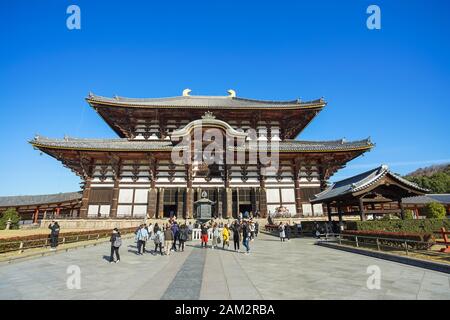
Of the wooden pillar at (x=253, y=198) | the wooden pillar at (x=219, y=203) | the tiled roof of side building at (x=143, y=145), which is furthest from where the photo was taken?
the wooden pillar at (x=253, y=198)

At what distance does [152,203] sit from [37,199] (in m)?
26.9

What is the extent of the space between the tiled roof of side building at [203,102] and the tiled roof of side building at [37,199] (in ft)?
50.7

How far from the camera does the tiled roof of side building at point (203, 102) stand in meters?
31.0

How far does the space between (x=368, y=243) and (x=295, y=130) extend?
2526 centimetres

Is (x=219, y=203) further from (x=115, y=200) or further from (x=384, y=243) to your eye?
(x=384, y=243)

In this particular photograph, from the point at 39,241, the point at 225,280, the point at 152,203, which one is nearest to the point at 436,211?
the point at 225,280

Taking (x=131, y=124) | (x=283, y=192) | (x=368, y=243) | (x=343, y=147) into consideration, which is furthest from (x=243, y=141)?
(x=368, y=243)

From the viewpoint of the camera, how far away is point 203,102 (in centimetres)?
3762

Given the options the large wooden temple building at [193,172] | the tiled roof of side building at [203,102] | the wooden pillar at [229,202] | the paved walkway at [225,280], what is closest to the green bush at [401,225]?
the paved walkway at [225,280]

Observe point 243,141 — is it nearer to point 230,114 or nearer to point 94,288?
point 230,114

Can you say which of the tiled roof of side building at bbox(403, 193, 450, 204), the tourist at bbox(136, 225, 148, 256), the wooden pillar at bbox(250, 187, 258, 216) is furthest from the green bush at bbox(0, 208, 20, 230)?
the tiled roof of side building at bbox(403, 193, 450, 204)

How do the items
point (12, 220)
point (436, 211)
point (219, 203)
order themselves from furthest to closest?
point (436, 211) < point (219, 203) < point (12, 220)

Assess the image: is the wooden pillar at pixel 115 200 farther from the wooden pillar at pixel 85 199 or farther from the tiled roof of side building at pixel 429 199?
the tiled roof of side building at pixel 429 199

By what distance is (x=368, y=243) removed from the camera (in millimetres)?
13430
